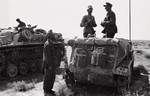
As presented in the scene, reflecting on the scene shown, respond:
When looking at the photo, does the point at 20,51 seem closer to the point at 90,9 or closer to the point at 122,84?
the point at 90,9

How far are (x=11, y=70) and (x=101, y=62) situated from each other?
5.88 m

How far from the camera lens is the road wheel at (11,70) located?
10.6 meters

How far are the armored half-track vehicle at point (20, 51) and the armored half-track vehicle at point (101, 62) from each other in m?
→ 4.53

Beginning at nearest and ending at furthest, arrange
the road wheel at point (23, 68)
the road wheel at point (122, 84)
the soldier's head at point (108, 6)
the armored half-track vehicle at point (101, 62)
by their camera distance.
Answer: the road wheel at point (122, 84)
the armored half-track vehicle at point (101, 62)
the soldier's head at point (108, 6)
the road wheel at point (23, 68)

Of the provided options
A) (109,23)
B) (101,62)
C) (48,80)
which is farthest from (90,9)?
(48,80)

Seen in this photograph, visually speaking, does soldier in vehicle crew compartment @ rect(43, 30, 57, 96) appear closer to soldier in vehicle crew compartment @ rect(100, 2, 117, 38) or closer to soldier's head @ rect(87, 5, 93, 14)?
soldier in vehicle crew compartment @ rect(100, 2, 117, 38)

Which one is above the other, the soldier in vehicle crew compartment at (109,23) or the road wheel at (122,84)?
the soldier in vehicle crew compartment at (109,23)

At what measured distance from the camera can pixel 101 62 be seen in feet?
22.9

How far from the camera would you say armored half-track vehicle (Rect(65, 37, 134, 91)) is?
6.79 meters

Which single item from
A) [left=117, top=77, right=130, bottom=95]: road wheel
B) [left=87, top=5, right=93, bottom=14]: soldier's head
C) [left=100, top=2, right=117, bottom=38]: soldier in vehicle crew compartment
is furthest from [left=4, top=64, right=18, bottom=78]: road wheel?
[left=117, top=77, right=130, bottom=95]: road wheel

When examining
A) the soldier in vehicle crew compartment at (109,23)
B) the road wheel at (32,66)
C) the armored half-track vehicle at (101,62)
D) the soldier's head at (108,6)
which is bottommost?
the road wheel at (32,66)

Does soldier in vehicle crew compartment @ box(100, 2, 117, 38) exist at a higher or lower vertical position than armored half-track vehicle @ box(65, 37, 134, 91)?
higher

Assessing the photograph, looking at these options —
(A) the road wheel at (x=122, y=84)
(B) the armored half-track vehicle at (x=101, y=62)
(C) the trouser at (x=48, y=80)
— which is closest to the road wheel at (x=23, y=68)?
(B) the armored half-track vehicle at (x=101, y=62)

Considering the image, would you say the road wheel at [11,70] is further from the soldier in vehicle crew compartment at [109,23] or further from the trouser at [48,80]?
the soldier in vehicle crew compartment at [109,23]
